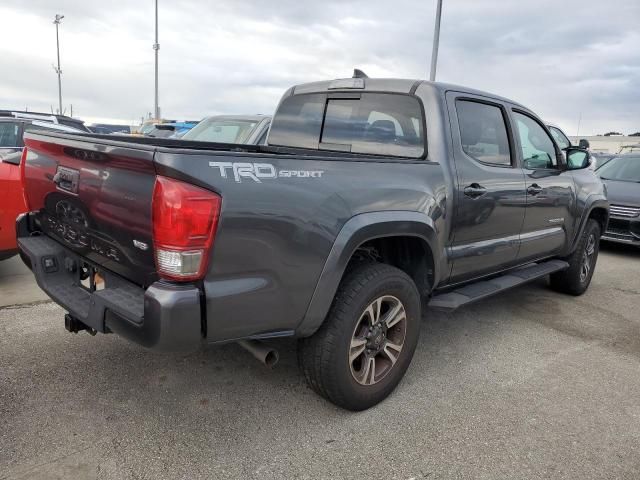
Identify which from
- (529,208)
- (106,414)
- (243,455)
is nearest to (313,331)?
(243,455)

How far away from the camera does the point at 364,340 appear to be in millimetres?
2824

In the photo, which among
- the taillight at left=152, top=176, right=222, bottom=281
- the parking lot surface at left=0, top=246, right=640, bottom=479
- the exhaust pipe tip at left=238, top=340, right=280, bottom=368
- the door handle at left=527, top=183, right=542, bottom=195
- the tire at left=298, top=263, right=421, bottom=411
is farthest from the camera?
the door handle at left=527, top=183, right=542, bottom=195

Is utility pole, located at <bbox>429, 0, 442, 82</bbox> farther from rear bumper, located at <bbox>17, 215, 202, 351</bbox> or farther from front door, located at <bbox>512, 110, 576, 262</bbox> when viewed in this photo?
rear bumper, located at <bbox>17, 215, 202, 351</bbox>

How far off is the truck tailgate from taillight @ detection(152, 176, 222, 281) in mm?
88

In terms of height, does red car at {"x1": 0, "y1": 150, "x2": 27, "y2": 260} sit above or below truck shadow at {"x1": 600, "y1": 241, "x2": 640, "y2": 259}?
above

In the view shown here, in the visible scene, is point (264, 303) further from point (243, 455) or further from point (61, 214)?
point (61, 214)

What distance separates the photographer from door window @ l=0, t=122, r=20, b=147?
811 cm

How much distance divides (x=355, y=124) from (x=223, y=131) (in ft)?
14.8

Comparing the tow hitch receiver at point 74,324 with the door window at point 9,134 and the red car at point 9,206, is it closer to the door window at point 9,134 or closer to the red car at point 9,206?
the red car at point 9,206

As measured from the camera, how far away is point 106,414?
2.74 metres

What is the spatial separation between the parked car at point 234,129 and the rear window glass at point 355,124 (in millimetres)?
2778

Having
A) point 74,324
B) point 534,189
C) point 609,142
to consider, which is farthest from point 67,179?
point 609,142

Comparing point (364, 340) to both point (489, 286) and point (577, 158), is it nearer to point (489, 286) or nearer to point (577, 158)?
point (489, 286)

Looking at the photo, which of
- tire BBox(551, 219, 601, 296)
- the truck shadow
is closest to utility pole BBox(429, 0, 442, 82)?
the truck shadow
